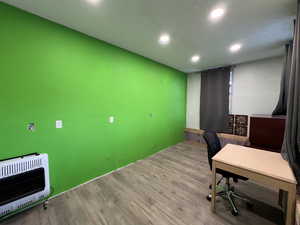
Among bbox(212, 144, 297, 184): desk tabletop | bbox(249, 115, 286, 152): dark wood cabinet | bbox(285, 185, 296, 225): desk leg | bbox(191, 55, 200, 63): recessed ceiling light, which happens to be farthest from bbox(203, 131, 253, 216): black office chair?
bbox(191, 55, 200, 63): recessed ceiling light

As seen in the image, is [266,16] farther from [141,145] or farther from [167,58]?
[141,145]

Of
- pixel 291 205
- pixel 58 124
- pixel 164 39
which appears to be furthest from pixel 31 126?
pixel 291 205

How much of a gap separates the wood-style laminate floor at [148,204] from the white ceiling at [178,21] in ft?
8.61

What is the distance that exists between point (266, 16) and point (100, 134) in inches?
124

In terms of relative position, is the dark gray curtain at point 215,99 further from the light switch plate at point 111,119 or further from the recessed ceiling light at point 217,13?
the light switch plate at point 111,119

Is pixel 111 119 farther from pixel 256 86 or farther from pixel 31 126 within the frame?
pixel 256 86

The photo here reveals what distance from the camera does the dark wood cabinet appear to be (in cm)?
246

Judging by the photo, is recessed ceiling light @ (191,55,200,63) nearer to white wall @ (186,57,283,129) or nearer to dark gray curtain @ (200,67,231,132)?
dark gray curtain @ (200,67,231,132)

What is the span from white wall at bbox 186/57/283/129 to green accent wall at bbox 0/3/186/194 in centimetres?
266

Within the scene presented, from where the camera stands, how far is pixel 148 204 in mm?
1806

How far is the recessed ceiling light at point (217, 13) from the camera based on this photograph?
1573 millimetres

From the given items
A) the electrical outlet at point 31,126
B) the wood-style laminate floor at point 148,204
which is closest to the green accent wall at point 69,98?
the electrical outlet at point 31,126

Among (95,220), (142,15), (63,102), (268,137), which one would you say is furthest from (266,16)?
(95,220)

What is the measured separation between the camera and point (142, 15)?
1.69 metres
